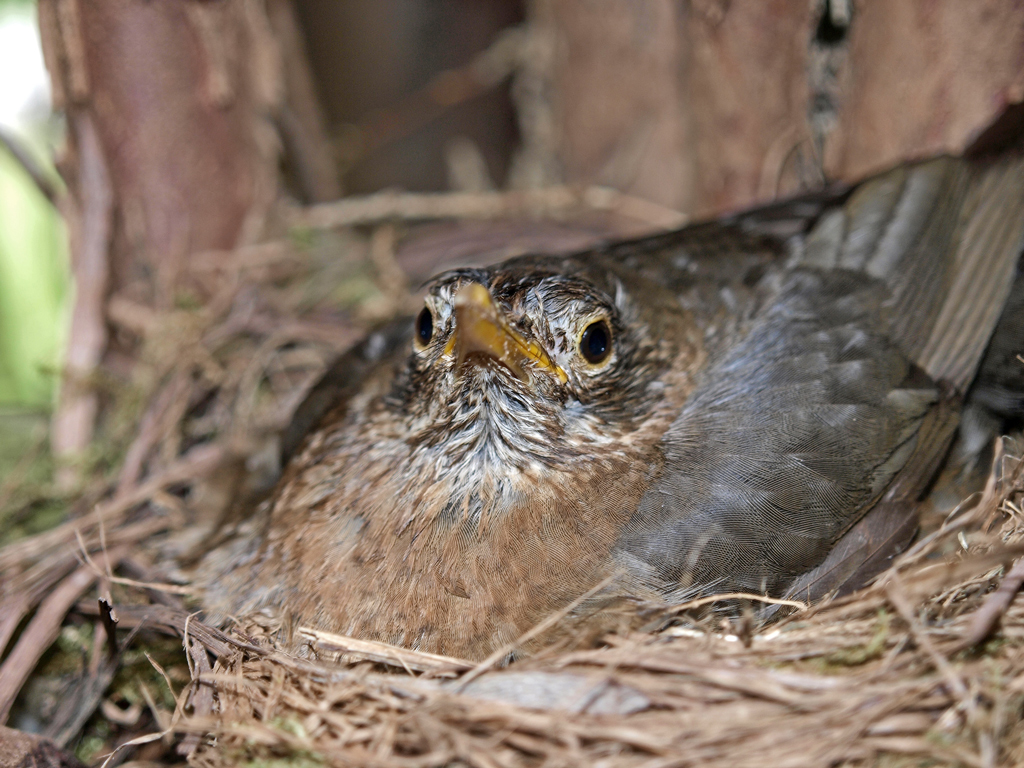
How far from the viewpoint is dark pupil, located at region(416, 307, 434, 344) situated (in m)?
2.21

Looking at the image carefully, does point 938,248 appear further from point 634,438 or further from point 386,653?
point 386,653

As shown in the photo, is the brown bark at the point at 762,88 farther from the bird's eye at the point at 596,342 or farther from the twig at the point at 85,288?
the twig at the point at 85,288

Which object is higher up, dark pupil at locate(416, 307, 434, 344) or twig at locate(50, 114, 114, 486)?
twig at locate(50, 114, 114, 486)

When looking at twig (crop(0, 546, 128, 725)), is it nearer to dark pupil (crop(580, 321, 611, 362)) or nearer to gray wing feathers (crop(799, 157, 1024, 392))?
dark pupil (crop(580, 321, 611, 362))

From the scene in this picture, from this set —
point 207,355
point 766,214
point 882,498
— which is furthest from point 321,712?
point 766,214

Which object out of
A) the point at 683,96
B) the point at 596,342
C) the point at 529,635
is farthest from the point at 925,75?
the point at 529,635

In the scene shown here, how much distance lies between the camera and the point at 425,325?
224cm

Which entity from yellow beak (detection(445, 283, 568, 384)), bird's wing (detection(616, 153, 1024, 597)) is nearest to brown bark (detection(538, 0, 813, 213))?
bird's wing (detection(616, 153, 1024, 597))

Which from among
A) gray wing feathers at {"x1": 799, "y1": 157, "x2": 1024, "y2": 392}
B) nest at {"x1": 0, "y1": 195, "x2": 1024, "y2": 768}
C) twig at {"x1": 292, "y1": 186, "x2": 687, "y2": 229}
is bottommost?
nest at {"x1": 0, "y1": 195, "x2": 1024, "y2": 768}

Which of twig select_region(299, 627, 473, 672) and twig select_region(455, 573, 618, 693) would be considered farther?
twig select_region(299, 627, 473, 672)

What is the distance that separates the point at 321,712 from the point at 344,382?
Result: 1386 millimetres

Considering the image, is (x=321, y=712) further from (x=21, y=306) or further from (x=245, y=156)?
(x=21, y=306)

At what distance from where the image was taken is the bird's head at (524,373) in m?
2.07

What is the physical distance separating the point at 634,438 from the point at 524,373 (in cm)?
45
